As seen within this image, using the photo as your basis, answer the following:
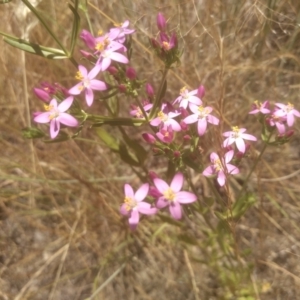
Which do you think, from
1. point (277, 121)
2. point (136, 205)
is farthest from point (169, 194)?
point (277, 121)

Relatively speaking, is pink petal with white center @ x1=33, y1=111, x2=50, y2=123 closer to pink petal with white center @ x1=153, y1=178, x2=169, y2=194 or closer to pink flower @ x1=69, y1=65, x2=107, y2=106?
pink flower @ x1=69, y1=65, x2=107, y2=106

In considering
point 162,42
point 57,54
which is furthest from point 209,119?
point 57,54

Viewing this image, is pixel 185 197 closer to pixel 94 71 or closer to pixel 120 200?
pixel 94 71

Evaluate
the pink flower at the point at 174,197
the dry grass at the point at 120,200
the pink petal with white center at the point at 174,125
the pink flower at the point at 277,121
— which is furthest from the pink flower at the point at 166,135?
the dry grass at the point at 120,200

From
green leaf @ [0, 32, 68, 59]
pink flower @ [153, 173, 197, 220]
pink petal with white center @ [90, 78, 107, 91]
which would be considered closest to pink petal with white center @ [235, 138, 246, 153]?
pink flower @ [153, 173, 197, 220]

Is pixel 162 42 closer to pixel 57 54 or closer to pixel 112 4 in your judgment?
pixel 57 54
